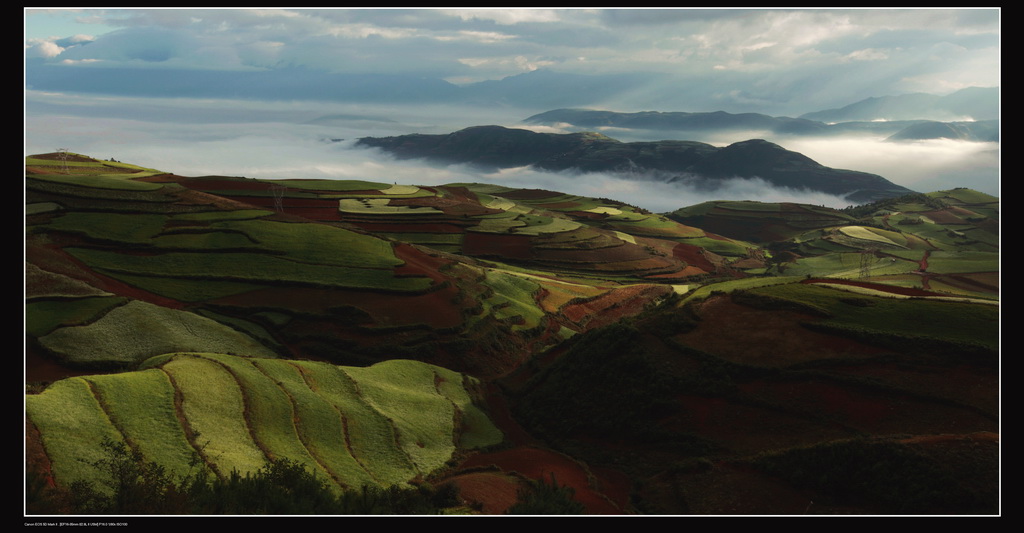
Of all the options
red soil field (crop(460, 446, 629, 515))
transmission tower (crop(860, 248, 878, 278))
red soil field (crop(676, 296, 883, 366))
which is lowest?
red soil field (crop(460, 446, 629, 515))

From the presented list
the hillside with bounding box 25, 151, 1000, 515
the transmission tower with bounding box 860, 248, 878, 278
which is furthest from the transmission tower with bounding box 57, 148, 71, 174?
the transmission tower with bounding box 860, 248, 878, 278

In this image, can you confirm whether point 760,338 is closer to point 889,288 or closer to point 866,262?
point 889,288

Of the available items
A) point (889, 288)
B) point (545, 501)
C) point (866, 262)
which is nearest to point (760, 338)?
point (889, 288)

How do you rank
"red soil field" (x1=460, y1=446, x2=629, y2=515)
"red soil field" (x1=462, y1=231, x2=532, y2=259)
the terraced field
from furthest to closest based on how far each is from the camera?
"red soil field" (x1=462, y1=231, x2=532, y2=259) → "red soil field" (x1=460, y1=446, x2=629, y2=515) → the terraced field

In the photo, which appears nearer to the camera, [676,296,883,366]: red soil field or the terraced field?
the terraced field

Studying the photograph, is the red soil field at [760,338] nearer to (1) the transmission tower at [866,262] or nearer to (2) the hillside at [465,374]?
(2) the hillside at [465,374]

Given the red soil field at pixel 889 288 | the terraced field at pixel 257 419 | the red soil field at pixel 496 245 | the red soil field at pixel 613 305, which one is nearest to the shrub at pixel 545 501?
the terraced field at pixel 257 419

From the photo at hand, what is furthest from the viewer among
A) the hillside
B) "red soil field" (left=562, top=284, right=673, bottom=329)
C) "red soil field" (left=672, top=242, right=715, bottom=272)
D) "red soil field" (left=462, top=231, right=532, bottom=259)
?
"red soil field" (left=672, top=242, right=715, bottom=272)

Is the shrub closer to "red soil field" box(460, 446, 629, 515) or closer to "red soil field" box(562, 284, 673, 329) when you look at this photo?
"red soil field" box(460, 446, 629, 515)
